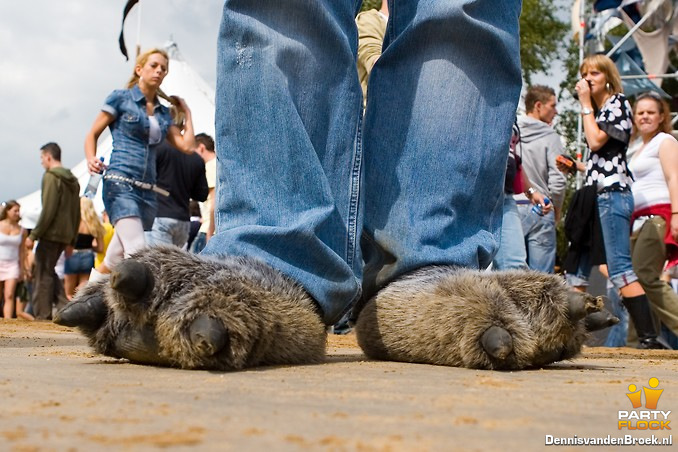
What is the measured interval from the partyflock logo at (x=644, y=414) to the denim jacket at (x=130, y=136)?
201 inches

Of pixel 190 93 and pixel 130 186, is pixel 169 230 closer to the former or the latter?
pixel 130 186

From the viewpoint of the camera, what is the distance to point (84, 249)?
34.7 ft

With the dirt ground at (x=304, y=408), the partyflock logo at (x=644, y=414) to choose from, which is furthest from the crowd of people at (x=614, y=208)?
the partyflock logo at (x=644, y=414)

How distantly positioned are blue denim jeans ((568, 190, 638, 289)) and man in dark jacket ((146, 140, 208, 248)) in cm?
304

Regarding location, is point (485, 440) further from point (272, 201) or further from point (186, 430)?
point (272, 201)

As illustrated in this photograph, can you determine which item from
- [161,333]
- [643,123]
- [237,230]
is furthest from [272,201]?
[643,123]

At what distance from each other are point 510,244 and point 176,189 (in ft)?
9.34

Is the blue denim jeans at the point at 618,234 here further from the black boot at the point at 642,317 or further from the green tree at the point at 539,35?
the green tree at the point at 539,35

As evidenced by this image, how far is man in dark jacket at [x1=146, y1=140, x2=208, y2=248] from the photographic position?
720cm

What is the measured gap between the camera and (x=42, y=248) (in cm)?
962

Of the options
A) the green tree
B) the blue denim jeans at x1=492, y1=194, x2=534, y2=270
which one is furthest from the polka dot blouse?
the green tree

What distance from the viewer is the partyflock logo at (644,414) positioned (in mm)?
1066

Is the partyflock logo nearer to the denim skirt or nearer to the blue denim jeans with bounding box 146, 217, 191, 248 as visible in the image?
the denim skirt

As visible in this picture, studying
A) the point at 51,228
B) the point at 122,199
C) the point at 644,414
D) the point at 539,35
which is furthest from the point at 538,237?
the point at 539,35
